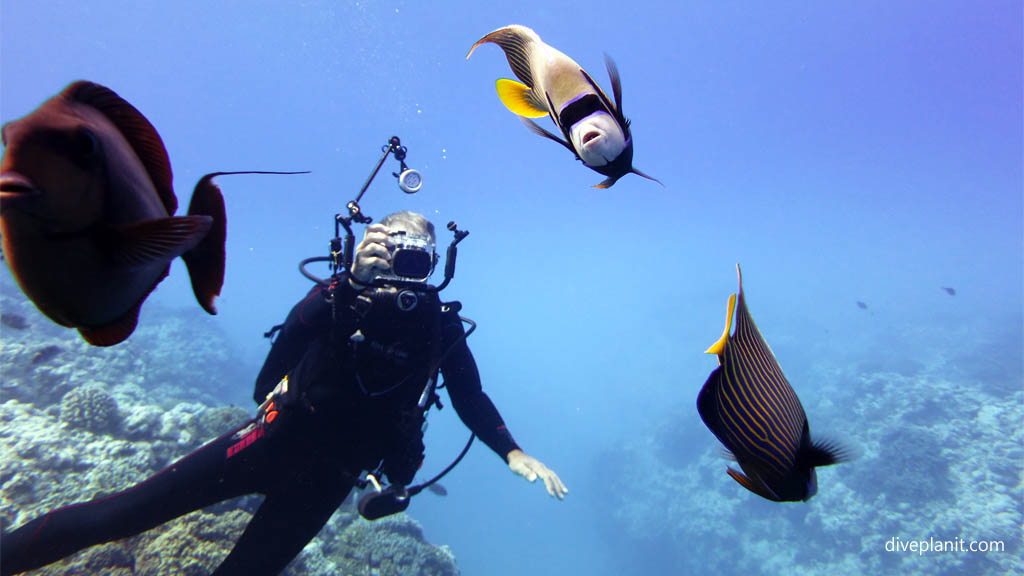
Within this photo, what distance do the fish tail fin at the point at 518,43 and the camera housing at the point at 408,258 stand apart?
8.41 ft

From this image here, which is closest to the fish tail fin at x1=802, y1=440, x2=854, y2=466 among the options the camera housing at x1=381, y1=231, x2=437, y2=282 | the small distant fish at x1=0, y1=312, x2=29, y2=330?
the camera housing at x1=381, y1=231, x2=437, y2=282

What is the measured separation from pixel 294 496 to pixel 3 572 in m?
1.71

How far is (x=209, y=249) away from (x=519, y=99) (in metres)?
0.81

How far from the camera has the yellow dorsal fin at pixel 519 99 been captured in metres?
1.04

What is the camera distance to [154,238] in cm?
65

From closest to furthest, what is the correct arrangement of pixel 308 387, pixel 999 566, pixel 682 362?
pixel 308 387
pixel 999 566
pixel 682 362

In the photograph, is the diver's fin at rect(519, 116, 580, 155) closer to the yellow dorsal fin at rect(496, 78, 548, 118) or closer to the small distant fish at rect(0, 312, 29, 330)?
the yellow dorsal fin at rect(496, 78, 548, 118)

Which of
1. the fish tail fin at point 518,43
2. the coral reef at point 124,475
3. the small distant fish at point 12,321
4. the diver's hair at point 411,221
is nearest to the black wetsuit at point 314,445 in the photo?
the diver's hair at point 411,221

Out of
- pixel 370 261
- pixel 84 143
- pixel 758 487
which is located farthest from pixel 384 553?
pixel 84 143

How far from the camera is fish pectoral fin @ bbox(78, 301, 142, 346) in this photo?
0.74 m

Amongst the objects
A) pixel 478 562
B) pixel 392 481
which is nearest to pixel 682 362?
pixel 478 562

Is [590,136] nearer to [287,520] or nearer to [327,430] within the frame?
[327,430]

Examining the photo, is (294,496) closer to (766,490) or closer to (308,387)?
(308,387)

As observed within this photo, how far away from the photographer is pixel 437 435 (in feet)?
176
